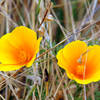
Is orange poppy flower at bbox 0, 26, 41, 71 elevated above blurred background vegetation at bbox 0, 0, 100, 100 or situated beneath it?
elevated above

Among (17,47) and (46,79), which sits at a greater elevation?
(17,47)

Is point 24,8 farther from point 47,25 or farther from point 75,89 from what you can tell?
point 75,89

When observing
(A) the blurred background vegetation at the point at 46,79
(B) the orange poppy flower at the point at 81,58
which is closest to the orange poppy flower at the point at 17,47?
(A) the blurred background vegetation at the point at 46,79

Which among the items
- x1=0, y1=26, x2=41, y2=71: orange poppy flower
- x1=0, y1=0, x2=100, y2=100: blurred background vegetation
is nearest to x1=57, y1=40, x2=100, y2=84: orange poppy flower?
x1=0, y1=0, x2=100, y2=100: blurred background vegetation

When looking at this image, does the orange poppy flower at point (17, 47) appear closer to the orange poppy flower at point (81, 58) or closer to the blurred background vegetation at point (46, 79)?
the blurred background vegetation at point (46, 79)

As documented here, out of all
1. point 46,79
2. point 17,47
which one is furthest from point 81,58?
point 17,47

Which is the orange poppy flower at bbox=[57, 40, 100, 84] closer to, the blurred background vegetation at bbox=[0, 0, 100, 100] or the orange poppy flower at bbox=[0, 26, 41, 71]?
the blurred background vegetation at bbox=[0, 0, 100, 100]

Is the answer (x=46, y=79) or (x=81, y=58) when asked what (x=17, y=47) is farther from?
(x=81, y=58)

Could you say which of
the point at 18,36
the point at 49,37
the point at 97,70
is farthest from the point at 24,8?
the point at 97,70
